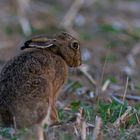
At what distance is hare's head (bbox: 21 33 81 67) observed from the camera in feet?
24.1

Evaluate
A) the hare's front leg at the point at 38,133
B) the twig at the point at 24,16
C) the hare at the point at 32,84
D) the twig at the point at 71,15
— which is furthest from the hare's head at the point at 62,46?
the twig at the point at 71,15

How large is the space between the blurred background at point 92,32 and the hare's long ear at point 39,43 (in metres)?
1.90

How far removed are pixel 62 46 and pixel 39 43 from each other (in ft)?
1.04

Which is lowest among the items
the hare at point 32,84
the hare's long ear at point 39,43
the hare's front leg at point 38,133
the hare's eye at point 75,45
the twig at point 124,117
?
the twig at point 124,117

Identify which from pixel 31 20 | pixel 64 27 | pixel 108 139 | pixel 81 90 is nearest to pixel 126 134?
pixel 108 139

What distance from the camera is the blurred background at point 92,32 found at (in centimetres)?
1043

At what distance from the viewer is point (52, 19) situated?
15711 millimetres

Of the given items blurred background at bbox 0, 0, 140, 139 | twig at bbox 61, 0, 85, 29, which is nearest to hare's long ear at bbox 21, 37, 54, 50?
blurred background at bbox 0, 0, 140, 139

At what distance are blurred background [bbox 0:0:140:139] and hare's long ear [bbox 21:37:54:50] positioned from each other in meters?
1.90

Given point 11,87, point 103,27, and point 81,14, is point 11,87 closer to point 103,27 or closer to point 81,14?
point 103,27

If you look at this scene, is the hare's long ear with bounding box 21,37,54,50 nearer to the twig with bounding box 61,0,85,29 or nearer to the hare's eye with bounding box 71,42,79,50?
the hare's eye with bounding box 71,42,79,50

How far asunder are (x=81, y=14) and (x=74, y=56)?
8823 millimetres

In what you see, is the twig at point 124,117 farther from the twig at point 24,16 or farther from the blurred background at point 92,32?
the twig at point 24,16

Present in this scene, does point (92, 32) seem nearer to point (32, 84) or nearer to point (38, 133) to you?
point (32, 84)
